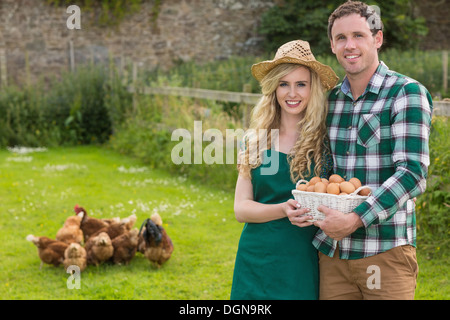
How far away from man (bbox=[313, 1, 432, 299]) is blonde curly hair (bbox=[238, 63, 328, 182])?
7 centimetres

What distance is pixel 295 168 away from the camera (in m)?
2.61

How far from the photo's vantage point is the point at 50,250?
523cm

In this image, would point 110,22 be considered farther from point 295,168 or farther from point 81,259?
point 295,168

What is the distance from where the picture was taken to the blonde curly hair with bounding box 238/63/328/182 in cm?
262

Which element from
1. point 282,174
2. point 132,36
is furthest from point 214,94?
point 132,36

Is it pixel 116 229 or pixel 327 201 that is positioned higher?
pixel 327 201

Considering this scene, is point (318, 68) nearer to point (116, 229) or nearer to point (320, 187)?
point (320, 187)

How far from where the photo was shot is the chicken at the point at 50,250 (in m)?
5.23

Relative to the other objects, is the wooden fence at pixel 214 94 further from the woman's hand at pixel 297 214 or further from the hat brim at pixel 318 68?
the woman's hand at pixel 297 214

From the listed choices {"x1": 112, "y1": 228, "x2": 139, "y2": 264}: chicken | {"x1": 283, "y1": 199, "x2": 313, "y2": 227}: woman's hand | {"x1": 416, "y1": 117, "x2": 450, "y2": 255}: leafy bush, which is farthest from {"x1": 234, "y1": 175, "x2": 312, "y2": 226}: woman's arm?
{"x1": 416, "y1": 117, "x2": 450, "y2": 255}: leafy bush

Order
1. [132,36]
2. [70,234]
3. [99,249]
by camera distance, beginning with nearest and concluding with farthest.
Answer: [99,249] < [70,234] < [132,36]

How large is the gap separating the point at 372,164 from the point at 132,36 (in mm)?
14543
